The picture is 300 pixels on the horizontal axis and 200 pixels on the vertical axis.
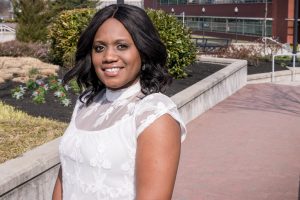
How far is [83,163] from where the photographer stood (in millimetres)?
2279

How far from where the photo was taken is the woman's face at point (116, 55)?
232 cm

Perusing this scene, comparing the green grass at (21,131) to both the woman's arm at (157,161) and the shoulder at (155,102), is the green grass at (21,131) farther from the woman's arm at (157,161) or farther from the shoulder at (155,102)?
the woman's arm at (157,161)

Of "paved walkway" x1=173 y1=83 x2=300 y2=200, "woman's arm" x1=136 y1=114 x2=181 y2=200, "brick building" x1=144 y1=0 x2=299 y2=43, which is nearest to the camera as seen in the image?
"woman's arm" x1=136 y1=114 x2=181 y2=200

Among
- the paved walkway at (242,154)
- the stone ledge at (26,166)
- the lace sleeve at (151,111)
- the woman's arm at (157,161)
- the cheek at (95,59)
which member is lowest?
the paved walkway at (242,154)

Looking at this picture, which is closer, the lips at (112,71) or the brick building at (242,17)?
the lips at (112,71)

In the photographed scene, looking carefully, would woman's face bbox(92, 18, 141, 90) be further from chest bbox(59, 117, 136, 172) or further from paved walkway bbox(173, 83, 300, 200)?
paved walkway bbox(173, 83, 300, 200)

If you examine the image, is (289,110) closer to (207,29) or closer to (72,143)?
(72,143)

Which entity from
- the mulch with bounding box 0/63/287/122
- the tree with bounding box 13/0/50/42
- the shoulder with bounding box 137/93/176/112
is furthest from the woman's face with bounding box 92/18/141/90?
the tree with bounding box 13/0/50/42

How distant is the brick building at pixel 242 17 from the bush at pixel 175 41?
84.4 feet

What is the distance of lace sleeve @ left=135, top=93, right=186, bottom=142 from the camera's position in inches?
83.9

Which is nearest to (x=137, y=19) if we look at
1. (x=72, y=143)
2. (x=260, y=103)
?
(x=72, y=143)

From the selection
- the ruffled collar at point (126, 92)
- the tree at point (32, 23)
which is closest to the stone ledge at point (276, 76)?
the tree at point (32, 23)

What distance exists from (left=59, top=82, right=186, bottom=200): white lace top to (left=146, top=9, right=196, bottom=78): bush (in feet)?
34.3

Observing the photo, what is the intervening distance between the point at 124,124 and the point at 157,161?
10.0 inches
